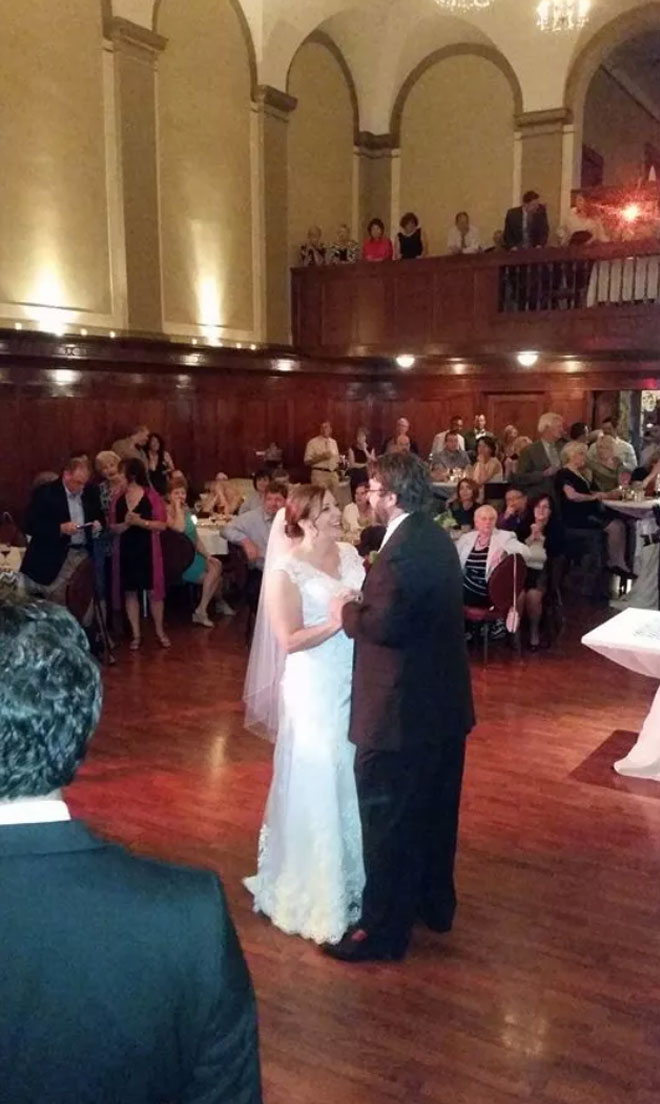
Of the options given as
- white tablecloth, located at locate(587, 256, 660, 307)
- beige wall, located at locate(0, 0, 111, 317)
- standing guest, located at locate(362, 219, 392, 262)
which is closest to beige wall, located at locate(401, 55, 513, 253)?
standing guest, located at locate(362, 219, 392, 262)

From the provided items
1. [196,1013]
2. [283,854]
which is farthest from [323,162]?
[196,1013]

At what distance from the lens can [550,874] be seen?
3785 mm

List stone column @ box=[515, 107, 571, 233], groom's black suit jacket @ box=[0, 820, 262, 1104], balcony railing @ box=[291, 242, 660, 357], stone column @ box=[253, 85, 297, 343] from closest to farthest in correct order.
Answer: groom's black suit jacket @ box=[0, 820, 262, 1104] → balcony railing @ box=[291, 242, 660, 357] → stone column @ box=[253, 85, 297, 343] → stone column @ box=[515, 107, 571, 233]

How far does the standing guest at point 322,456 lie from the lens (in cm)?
1222

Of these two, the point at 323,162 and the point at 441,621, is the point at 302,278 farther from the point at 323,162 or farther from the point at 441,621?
the point at 441,621

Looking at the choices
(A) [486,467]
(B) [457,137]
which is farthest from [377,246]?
(A) [486,467]

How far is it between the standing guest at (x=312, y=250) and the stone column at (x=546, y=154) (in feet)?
9.31

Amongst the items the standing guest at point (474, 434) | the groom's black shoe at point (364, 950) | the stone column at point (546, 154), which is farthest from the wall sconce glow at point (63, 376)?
the groom's black shoe at point (364, 950)

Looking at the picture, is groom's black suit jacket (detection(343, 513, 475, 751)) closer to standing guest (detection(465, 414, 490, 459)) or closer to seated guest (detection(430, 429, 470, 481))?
seated guest (detection(430, 429, 470, 481))

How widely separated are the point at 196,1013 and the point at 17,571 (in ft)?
19.1

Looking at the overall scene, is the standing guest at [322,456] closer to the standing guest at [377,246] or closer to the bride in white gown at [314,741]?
the standing guest at [377,246]

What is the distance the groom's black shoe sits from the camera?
3197mm

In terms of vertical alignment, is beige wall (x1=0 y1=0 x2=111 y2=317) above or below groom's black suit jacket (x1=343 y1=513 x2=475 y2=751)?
above

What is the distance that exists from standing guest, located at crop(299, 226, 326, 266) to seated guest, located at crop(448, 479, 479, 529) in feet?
19.7
